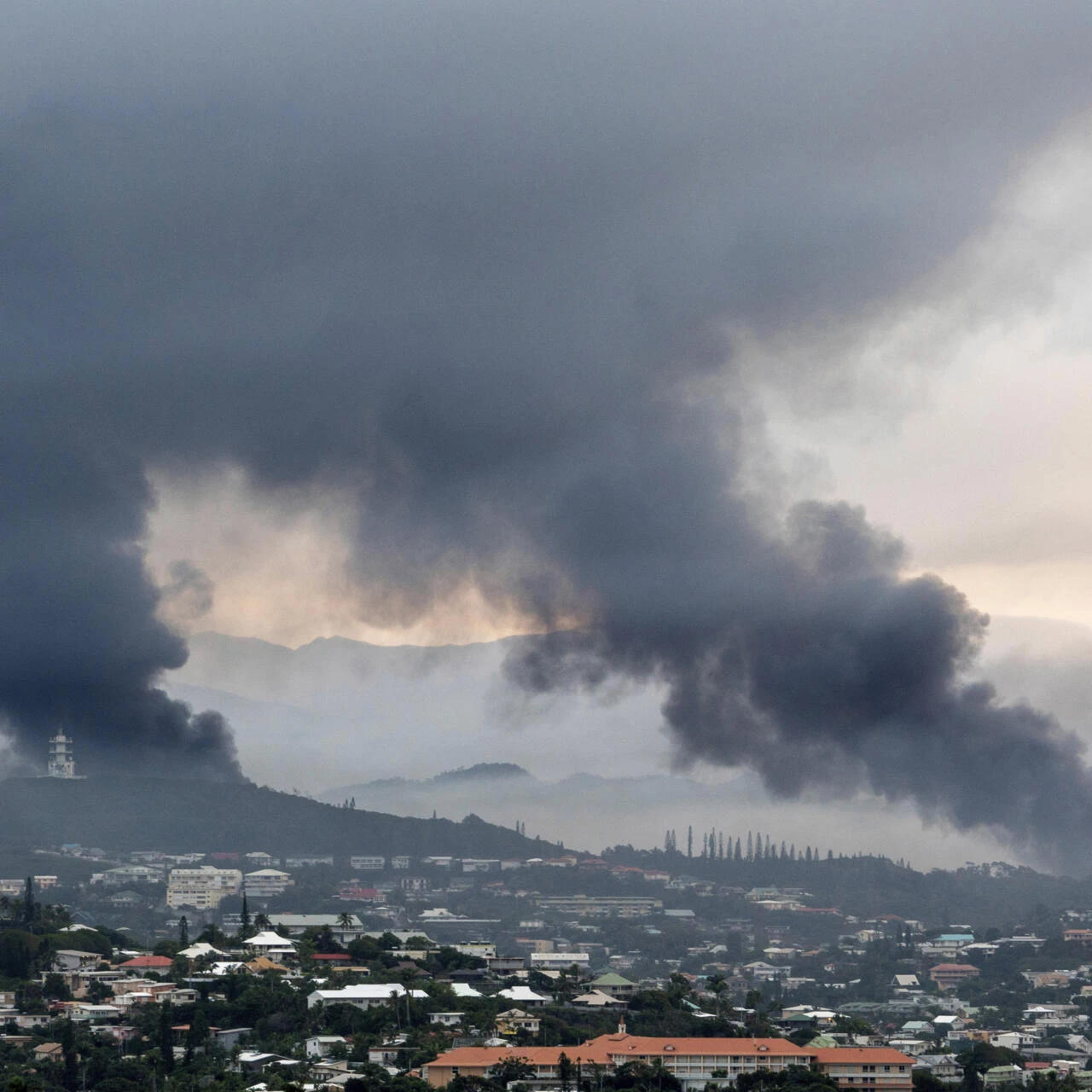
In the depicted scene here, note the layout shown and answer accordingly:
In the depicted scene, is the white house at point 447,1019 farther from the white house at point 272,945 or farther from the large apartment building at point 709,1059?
the white house at point 272,945

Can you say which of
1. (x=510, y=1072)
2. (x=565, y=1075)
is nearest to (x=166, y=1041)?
(x=510, y=1072)

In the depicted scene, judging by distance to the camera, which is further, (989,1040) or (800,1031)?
(989,1040)

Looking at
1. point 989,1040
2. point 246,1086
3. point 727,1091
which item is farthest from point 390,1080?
point 989,1040

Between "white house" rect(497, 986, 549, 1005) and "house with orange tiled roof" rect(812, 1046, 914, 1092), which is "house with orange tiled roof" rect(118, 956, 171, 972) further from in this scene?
"house with orange tiled roof" rect(812, 1046, 914, 1092)

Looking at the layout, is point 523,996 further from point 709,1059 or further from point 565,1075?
point 565,1075

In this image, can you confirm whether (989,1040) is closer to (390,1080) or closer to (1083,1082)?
(1083,1082)

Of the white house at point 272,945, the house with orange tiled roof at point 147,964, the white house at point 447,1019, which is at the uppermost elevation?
Answer: the white house at point 272,945

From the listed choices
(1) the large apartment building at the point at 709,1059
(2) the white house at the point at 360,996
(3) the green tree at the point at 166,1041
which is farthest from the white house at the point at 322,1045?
(1) the large apartment building at the point at 709,1059

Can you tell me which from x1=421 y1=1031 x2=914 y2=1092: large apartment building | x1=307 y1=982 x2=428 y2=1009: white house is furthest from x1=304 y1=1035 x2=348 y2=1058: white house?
x1=421 y1=1031 x2=914 y2=1092: large apartment building

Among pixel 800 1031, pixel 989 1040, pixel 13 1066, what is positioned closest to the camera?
pixel 13 1066
